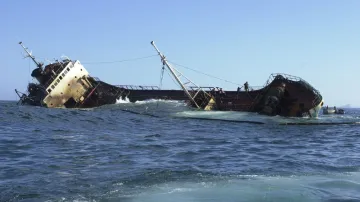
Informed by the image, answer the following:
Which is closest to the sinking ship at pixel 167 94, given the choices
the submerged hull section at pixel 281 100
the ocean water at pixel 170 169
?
the submerged hull section at pixel 281 100

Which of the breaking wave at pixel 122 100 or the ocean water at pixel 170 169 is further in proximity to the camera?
the breaking wave at pixel 122 100

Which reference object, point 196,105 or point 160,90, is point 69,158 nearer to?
point 196,105

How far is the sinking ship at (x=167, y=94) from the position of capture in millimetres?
35875

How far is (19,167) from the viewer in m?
10.1

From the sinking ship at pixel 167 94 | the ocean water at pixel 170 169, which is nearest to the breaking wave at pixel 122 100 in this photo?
the sinking ship at pixel 167 94

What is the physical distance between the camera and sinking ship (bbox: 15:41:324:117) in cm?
3588

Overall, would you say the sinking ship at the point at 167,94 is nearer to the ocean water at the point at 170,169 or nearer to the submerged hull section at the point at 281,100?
the submerged hull section at the point at 281,100

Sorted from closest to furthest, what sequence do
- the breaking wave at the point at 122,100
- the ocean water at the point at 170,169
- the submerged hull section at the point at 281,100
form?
the ocean water at the point at 170,169 < the submerged hull section at the point at 281,100 < the breaking wave at the point at 122,100

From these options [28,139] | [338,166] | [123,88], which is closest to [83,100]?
[123,88]

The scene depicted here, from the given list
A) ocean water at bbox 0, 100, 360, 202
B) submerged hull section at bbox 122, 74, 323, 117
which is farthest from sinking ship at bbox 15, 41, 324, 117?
ocean water at bbox 0, 100, 360, 202

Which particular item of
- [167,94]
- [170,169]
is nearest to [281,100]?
[167,94]

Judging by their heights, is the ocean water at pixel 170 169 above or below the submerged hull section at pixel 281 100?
below

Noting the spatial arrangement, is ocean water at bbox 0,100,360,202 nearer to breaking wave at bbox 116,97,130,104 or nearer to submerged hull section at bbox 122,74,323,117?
submerged hull section at bbox 122,74,323,117

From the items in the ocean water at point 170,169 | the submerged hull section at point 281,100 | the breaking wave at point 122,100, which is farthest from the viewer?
the breaking wave at point 122,100
